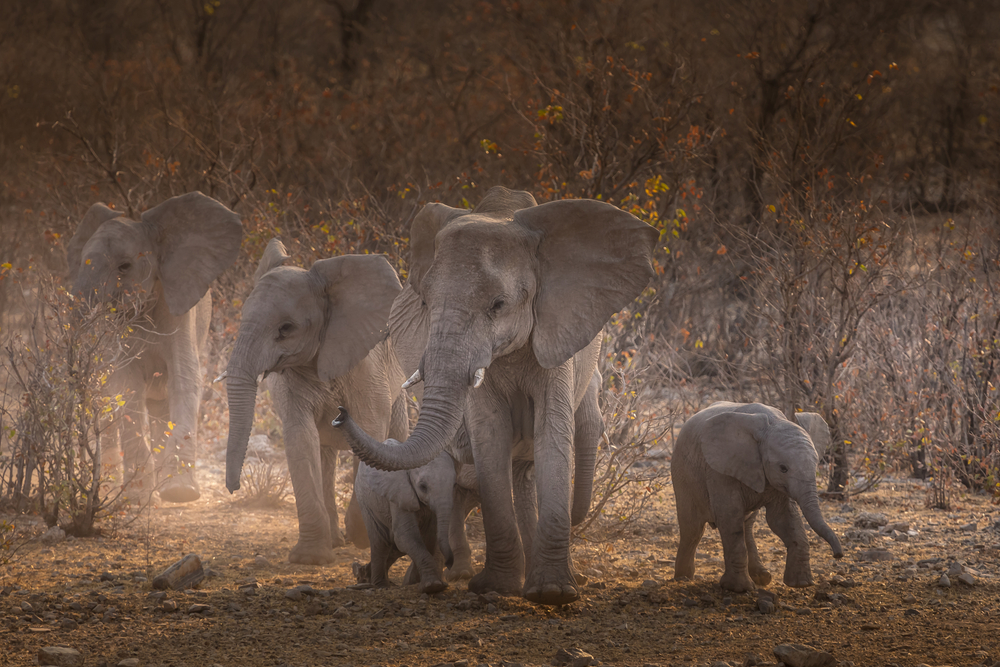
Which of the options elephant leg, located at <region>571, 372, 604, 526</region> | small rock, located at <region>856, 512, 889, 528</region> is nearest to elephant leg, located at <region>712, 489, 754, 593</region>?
elephant leg, located at <region>571, 372, 604, 526</region>

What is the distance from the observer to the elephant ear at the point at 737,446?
538 cm

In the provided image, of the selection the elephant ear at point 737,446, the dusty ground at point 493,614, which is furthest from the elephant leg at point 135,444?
the elephant ear at point 737,446

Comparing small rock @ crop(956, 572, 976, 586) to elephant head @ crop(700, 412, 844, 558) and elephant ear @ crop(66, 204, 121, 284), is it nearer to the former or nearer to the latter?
elephant head @ crop(700, 412, 844, 558)

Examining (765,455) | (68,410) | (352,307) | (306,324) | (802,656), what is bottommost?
(802,656)

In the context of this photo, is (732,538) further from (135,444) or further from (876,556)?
(135,444)

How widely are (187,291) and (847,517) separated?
5287 mm

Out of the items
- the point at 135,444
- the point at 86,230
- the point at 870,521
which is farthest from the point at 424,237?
the point at 86,230

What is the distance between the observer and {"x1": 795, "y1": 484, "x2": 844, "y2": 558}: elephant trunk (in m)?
5.03

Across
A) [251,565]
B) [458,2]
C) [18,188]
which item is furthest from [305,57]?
[251,565]

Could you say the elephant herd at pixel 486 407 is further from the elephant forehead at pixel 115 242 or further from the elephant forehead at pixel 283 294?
the elephant forehead at pixel 115 242

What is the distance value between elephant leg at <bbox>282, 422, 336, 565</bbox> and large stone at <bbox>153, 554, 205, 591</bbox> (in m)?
0.82

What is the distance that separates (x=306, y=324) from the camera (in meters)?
6.72

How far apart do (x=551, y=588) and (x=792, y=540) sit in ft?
4.57

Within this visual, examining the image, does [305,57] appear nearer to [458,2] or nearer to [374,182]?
[458,2]
